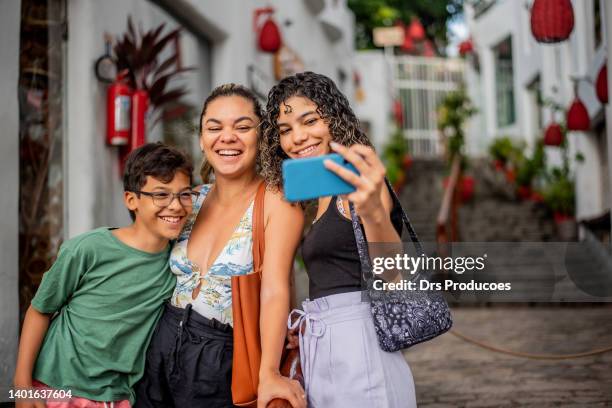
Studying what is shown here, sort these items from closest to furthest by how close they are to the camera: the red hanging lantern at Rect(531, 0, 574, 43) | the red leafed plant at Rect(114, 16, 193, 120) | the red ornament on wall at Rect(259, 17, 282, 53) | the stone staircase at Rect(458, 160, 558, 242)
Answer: the red leafed plant at Rect(114, 16, 193, 120)
the red hanging lantern at Rect(531, 0, 574, 43)
the red ornament on wall at Rect(259, 17, 282, 53)
the stone staircase at Rect(458, 160, 558, 242)

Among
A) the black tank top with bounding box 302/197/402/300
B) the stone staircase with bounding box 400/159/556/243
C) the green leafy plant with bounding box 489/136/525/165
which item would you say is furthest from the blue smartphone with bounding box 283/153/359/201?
the green leafy plant with bounding box 489/136/525/165

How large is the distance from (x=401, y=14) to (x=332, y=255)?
82.4 ft

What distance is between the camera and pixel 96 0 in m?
4.91

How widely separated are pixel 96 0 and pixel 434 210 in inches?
386

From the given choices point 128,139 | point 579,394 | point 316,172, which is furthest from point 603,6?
point 316,172

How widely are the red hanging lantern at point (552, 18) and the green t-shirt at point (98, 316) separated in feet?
16.4

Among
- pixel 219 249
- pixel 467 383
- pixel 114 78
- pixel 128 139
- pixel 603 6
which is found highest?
pixel 603 6

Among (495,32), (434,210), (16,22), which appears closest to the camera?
(16,22)

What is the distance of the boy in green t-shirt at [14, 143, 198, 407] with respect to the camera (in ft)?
7.89

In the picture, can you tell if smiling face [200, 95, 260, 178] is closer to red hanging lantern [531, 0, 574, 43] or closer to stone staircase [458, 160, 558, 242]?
red hanging lantern [531, 0, 574, 43]

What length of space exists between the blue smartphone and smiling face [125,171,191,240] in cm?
95

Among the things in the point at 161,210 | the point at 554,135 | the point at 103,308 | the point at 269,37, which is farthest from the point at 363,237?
the point at 554,135

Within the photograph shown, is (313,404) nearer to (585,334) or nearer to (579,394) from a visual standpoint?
(579,394)

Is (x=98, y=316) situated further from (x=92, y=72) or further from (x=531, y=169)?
(x=531, y=169)
